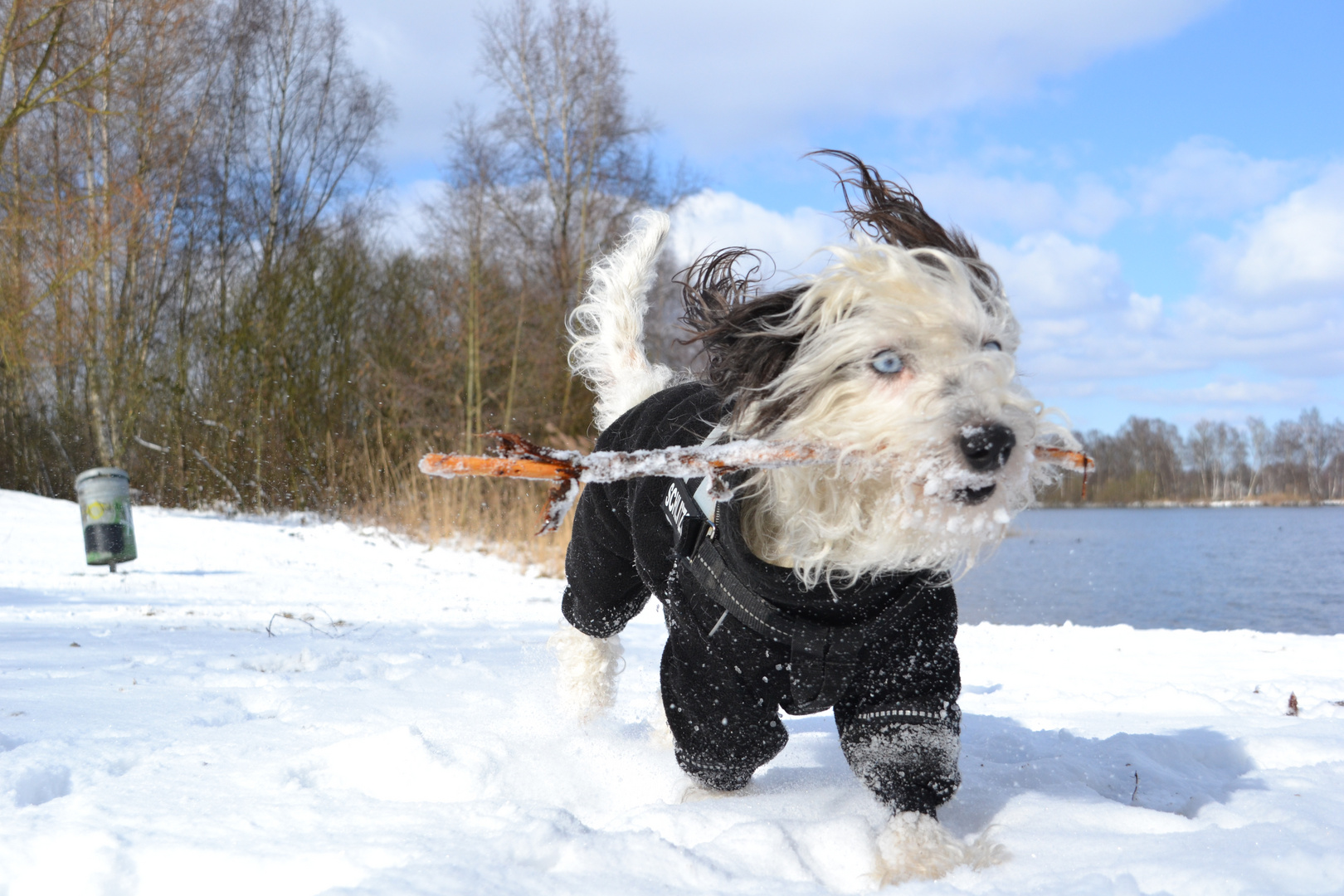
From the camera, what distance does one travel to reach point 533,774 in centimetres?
277

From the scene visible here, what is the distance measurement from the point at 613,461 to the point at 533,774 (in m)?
1.21

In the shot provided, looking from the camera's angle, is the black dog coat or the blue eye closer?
the blue eye

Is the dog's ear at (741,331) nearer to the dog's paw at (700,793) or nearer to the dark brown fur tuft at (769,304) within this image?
the dark brown fur tuft at (769,304)

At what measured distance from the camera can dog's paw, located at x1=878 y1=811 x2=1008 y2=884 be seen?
2074 millimetres

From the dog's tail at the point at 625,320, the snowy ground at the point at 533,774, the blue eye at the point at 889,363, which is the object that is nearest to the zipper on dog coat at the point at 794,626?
the snowy ground at the point at 533,774

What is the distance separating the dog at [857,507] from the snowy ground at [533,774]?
216mm

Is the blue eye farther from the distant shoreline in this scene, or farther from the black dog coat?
the distant shoreline

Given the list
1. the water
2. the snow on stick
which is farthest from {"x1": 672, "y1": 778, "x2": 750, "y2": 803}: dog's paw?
the water

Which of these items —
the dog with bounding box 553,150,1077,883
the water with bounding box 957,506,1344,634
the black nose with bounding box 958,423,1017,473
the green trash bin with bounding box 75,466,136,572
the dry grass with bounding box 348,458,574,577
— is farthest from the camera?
the dry grass with bounding box 348,458,574,577

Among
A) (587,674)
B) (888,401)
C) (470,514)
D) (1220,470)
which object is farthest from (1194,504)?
(888,401)

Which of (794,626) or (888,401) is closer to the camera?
(888,401)

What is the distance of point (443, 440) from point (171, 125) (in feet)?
24.1

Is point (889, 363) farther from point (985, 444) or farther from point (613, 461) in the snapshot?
point (613, 461)

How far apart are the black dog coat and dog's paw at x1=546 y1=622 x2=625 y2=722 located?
→ 1.17 meters
